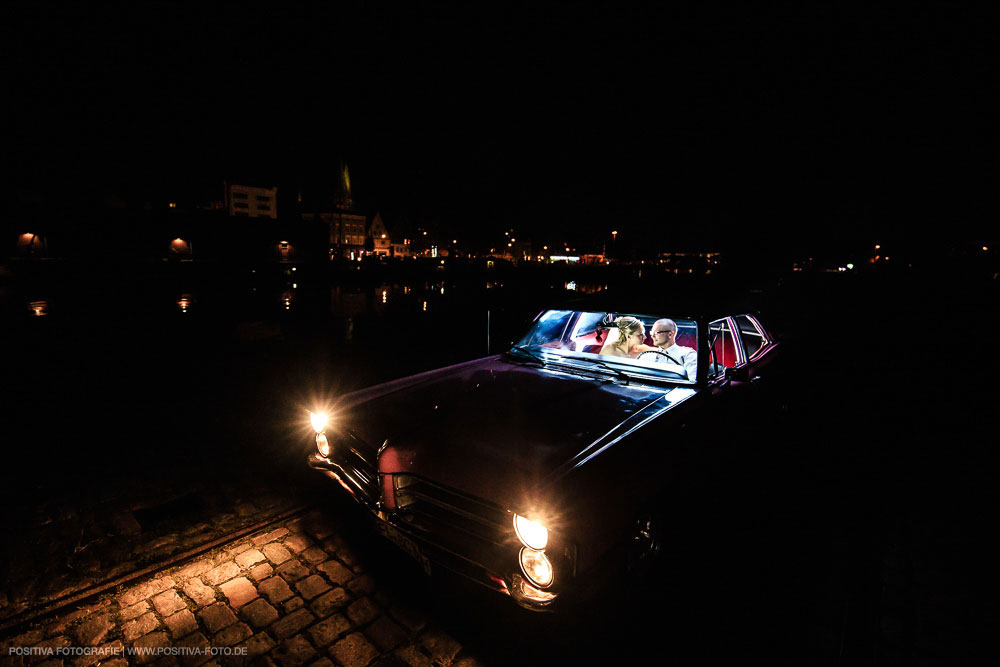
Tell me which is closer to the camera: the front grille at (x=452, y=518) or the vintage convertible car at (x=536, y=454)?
the vintage convertible car at (x=536, y=454)

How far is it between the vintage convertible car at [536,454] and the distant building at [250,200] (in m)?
53.6

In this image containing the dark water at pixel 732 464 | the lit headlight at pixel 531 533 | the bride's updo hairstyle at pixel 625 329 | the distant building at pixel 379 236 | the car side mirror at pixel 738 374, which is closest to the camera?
the lit headlight at pixel 531 533

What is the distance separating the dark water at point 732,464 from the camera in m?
2.55

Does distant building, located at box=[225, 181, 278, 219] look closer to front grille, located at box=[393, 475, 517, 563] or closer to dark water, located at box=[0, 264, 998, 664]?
dark water, located at box=[0, 264, 998, 664]

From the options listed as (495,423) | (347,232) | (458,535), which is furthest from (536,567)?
(347,232)

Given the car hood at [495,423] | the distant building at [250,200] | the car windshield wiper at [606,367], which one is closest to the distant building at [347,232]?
the distant building at [250,200]

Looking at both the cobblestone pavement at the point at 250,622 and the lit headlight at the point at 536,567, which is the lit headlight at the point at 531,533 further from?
the cobblestone pavement at the point at 250,622

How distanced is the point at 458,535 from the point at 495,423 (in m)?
0.67

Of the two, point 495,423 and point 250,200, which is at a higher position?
point 250,200

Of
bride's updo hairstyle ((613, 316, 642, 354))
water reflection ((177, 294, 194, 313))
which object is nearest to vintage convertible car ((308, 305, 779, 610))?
bride's updo hairstyle ((613, 316, 642, 354))

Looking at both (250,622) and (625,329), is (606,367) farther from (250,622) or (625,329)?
(250,622)

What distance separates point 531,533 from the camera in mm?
2031

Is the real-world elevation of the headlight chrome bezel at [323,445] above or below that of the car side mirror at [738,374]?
below

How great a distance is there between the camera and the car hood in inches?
87.7
